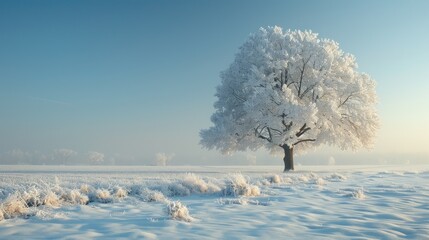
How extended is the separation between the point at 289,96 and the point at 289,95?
0.07 metres

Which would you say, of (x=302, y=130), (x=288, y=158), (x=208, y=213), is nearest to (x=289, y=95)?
(x=302, y=130)

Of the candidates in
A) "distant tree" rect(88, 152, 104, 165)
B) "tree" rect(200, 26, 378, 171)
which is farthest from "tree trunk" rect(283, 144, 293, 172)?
"distant tree" rect(88, 152, 104, 165)

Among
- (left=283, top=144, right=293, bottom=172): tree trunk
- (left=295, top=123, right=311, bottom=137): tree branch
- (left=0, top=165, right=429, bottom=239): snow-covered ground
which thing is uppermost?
(left=295, top=123, right=311, bottom=137): tree branch

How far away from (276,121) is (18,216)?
1913 cm

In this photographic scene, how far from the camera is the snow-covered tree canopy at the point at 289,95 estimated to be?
25453 mm

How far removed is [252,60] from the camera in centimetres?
2752

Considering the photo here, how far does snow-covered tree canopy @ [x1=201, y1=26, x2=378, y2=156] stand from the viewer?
83.5 feet

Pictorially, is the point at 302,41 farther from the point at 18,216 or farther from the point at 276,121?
the point at 18,216

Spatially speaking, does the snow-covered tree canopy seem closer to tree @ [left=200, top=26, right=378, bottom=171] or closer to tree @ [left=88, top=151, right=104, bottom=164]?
tree @ [left=200, top=26, right=378, bottom=171]

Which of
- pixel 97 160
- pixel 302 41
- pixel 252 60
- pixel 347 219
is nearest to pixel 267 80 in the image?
pixel 252 60

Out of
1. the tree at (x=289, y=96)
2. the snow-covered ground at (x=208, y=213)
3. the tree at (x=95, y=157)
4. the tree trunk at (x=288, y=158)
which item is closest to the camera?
the snow-covered ground at (x=208, y=213)

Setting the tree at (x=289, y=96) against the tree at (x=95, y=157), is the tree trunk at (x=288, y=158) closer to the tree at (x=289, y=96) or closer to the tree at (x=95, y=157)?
the tree at (x=289, y=96)

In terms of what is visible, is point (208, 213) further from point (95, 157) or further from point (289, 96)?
point (95, 157)

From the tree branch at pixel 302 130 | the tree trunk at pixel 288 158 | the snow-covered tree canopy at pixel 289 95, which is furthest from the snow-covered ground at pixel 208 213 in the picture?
the tree trunk at pixel 288 158
